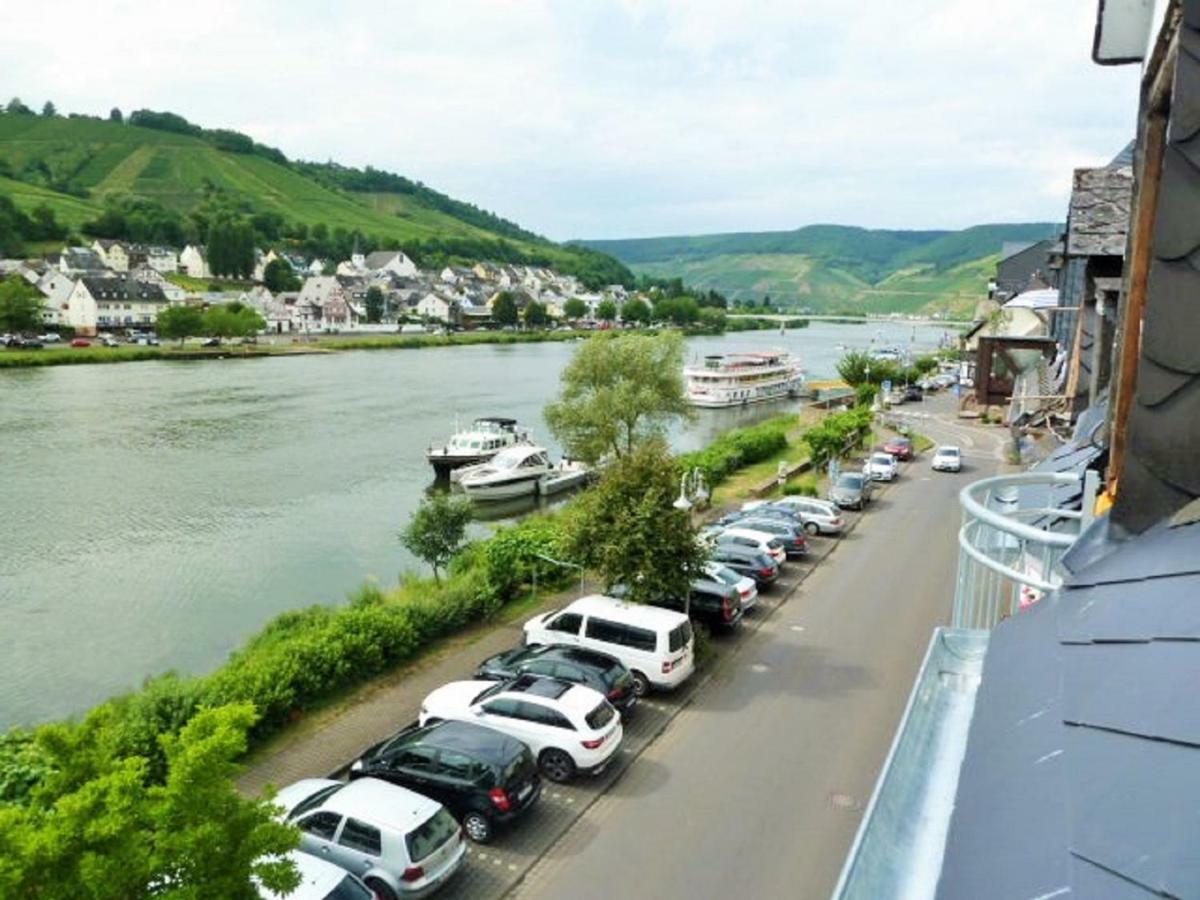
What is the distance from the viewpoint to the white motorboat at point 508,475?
36438 mm

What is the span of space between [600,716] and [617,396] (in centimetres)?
2356

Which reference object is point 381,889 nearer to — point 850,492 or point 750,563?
point 750,563

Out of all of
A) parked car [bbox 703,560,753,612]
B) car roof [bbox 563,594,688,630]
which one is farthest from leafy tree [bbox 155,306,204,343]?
car roof [bbox 563,594,688,630]

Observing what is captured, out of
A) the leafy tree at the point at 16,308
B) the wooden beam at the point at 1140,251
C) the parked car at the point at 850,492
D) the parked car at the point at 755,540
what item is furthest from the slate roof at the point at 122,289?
the wooden beam at the point at 1140,251

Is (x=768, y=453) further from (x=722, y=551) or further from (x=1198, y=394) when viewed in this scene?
(x=1198, y=394)

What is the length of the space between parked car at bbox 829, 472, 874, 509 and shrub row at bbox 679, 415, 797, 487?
5.66 m

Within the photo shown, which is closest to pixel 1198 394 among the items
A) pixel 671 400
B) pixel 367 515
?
pixel 367 515

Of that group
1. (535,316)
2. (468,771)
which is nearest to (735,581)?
(468,771)

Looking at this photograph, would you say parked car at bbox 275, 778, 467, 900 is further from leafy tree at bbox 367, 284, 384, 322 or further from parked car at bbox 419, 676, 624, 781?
leafy tree at bbox 367, 284, 384, 322

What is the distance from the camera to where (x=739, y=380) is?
73.6 meters

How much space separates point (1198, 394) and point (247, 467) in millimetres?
39771

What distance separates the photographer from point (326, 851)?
9.40 m

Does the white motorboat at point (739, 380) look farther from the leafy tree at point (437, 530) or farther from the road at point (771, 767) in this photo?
the road at point (771, 767)

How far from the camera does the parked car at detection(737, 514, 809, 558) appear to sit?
22.9 meters
